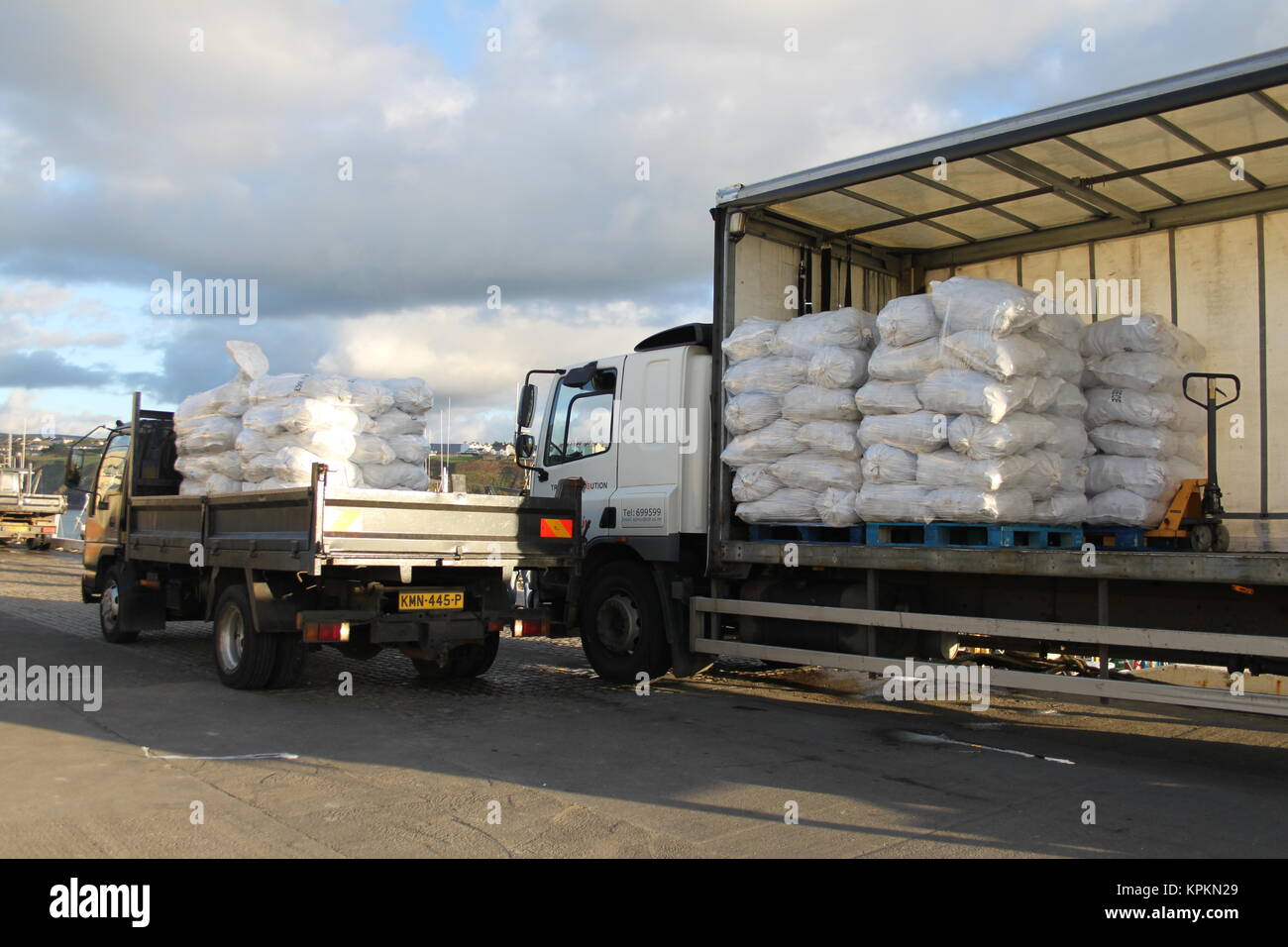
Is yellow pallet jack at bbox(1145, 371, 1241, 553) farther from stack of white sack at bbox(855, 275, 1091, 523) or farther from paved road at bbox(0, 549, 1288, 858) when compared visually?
paved road at bbox(0, 549, 1288, 858)

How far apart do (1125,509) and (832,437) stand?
2051mm

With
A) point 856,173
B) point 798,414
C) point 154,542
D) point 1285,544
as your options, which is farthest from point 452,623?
point 1285,544

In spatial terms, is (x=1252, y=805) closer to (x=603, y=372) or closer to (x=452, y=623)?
(x=452, y=623)

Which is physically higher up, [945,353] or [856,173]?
[856,173]

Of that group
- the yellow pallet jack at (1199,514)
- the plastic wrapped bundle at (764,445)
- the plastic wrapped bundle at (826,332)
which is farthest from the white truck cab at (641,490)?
the yellow pallet jack at (1199,514)

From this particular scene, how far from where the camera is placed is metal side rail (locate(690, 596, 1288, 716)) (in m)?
5.92

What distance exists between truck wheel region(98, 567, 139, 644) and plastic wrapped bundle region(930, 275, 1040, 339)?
896 cm

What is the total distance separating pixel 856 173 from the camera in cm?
776

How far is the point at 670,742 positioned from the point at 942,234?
551cm

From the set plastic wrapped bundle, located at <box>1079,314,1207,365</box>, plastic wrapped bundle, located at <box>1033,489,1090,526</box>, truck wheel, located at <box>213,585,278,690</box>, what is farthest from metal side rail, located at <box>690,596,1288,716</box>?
truck wheel, located at <box>213,585,278,690</box>

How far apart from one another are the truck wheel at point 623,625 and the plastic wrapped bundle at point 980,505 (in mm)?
2896

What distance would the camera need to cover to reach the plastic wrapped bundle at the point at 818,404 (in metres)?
7.90

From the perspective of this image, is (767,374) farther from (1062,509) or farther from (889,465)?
(1062,509)

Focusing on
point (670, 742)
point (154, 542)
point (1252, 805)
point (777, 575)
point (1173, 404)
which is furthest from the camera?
point (154, 542)
